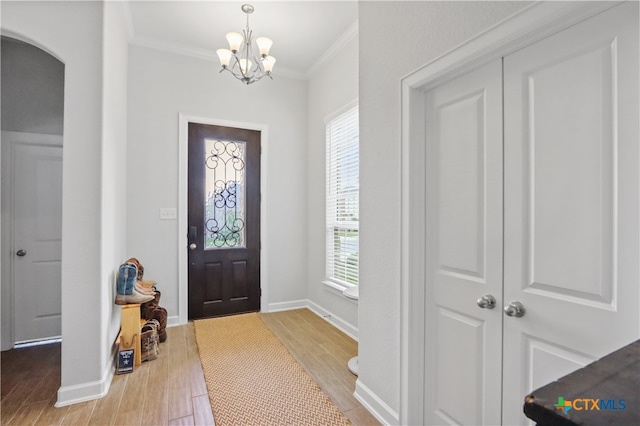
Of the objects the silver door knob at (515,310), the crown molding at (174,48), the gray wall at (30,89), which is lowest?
the silver door knob at (515,310)

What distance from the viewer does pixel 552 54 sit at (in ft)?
3.75

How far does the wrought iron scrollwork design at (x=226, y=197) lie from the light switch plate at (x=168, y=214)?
1.15ft

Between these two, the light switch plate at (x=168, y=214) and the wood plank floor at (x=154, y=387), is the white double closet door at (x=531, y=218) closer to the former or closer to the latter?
the wood plank floor at (x=154, y=387)

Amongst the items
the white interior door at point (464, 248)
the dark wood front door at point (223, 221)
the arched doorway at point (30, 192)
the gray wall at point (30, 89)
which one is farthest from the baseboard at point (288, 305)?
the gray wall at point (30, 89)

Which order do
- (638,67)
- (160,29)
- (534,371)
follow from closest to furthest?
(638,67) < (534,371) < (160,29)

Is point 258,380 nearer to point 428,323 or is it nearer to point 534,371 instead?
point 428,323

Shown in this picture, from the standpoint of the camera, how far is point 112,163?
247 cm

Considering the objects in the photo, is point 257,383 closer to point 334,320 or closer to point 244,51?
point 334,320

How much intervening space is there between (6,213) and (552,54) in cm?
411

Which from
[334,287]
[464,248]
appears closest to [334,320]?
[334,287]

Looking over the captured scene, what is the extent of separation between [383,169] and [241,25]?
235 cm

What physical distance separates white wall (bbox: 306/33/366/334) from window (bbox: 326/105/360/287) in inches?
5.1

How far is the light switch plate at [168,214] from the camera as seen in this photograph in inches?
134

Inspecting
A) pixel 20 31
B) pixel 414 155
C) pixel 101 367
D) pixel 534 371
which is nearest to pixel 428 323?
pixel 534 371
